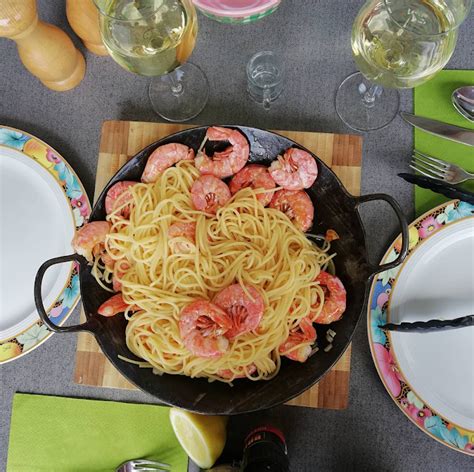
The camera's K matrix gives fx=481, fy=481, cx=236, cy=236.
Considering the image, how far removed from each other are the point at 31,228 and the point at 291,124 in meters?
0.77

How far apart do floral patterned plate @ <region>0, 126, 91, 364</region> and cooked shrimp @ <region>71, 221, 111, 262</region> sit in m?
0.13

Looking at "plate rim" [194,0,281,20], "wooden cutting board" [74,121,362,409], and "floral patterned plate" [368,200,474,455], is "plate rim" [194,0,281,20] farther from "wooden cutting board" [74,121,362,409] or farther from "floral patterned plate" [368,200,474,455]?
"floral patterned plate" [368,200,474,455]

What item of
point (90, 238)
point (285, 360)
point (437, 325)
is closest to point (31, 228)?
point (90, 238)

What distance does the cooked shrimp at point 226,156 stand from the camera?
113 centimetres

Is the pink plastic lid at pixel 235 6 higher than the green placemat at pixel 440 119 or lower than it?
higher

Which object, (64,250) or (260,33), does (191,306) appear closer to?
(64,250)

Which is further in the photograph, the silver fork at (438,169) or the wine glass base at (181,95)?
the wine glass base at (181,95)

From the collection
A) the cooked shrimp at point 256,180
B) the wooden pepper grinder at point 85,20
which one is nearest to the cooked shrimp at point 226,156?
the cooked shrimp at point 256,180

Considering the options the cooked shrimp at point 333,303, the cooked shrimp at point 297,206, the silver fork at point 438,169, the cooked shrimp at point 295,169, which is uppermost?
the cooked shrimp at point 295,169

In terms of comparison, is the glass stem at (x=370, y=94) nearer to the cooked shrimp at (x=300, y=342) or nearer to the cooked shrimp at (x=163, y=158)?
the cooked shrimp at (x=163, y=158)

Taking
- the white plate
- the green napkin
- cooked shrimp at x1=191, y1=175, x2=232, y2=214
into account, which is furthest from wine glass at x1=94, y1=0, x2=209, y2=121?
the green napkin

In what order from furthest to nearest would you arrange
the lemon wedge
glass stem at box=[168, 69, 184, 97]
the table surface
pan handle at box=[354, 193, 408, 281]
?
glass stem at box=[168, 69, 184, 97] → the table surface → the lemon wedge → pan handle at box=[354, 193, 408, 281]

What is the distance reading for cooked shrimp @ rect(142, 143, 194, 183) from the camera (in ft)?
3.77

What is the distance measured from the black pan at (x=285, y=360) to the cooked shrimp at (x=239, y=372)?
0.03m
